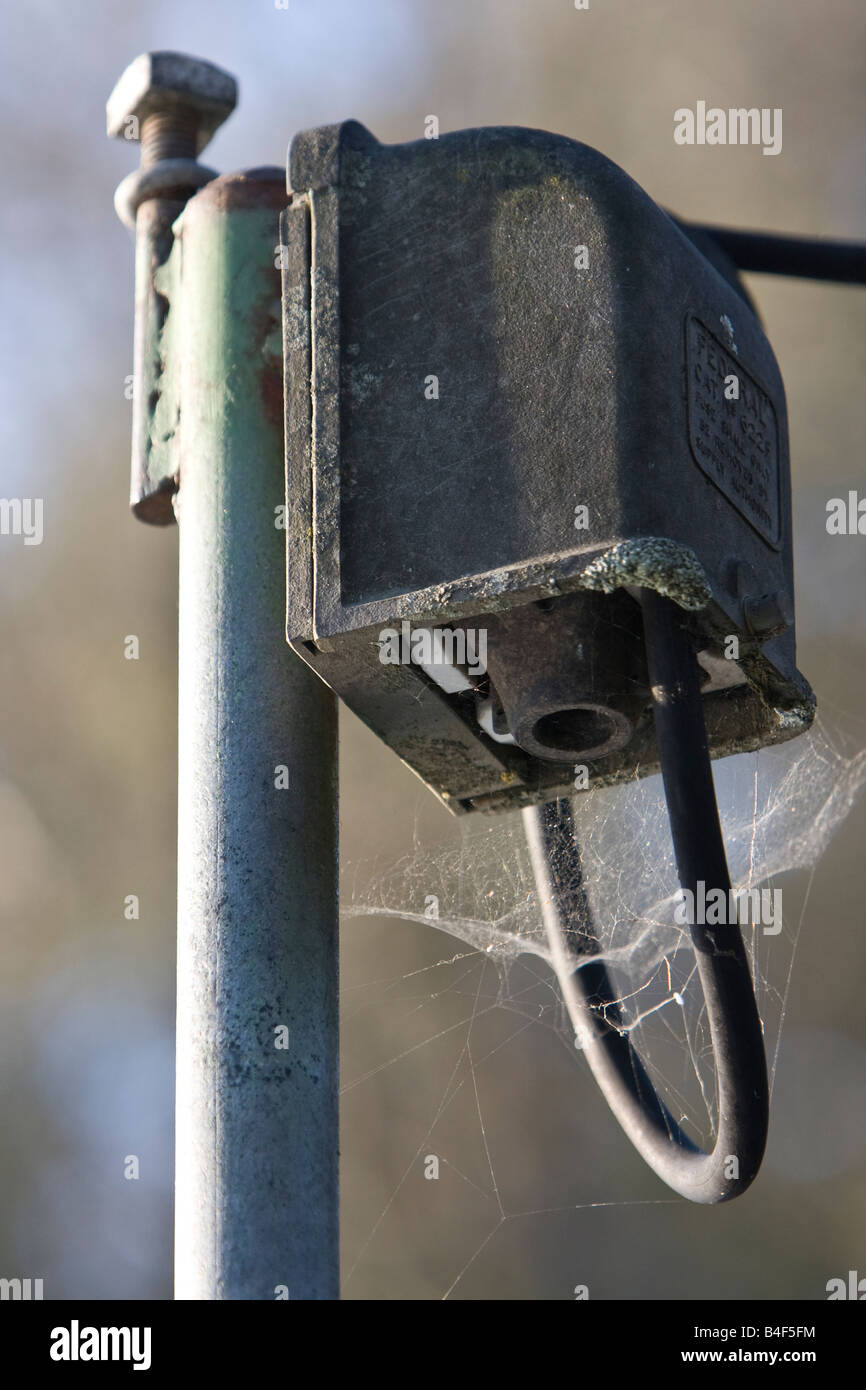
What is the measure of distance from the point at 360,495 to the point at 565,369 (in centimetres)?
33

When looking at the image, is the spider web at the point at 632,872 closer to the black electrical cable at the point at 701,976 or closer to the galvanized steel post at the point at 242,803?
the black electrical cable at the point at 701,976

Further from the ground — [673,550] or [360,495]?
[360,495]

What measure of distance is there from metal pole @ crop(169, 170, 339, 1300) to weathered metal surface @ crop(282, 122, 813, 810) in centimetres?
14

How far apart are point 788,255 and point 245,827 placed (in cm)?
133

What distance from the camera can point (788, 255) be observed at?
2990 mm

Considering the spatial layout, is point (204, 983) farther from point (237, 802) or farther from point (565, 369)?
point (565, 369)

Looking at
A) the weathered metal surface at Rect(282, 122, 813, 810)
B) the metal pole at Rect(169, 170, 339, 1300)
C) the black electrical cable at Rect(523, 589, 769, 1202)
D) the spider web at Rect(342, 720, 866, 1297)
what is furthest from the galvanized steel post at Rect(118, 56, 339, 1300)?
the spider web at Rect(342, 720, 866, 1297)

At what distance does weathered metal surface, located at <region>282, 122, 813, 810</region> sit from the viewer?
2.42m

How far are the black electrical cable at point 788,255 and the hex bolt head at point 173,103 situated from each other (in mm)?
896

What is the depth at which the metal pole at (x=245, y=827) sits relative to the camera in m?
2.33

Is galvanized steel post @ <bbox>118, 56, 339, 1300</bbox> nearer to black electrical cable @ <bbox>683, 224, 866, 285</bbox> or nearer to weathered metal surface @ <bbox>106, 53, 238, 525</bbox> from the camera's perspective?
weathered metal surface @ <bbox>106, 53, 238, 525</bbox>

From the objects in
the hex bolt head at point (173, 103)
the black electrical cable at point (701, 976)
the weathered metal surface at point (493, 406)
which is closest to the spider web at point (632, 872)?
the black electrical cable at point (701, 976)
